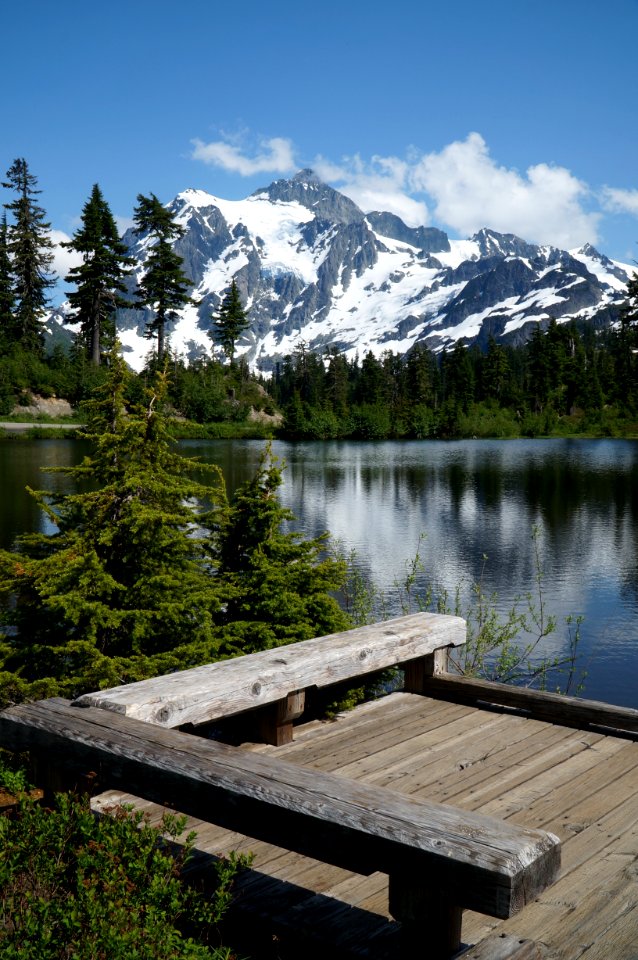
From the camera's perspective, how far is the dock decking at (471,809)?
10.7 ft

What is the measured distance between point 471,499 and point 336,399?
76238mm

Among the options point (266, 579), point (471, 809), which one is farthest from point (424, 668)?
point (266, 579)

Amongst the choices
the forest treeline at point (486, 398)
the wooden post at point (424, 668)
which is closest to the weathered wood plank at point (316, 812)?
the wooden post at point (424, 668)

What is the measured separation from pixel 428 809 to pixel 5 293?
3215 inches

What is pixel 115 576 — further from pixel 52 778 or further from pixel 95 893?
pixel 95 893

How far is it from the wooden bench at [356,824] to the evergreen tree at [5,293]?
257ft

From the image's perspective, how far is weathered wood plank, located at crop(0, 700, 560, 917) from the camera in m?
2.60

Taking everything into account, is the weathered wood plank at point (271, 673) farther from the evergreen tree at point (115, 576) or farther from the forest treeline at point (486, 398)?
the forest treeline at point (486, 398)

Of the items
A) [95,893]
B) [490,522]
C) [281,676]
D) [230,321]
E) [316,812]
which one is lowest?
[490,522]

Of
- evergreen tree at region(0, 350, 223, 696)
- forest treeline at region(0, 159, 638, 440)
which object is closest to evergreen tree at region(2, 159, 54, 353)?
forest treeline at region(0, 159, 638, 440)

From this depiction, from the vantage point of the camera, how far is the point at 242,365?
323 feet

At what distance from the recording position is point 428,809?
9.52 ft

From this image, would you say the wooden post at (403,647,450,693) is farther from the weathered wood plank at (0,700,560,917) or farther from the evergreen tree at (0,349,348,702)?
the weathered wood plank at (0,700,560,917)

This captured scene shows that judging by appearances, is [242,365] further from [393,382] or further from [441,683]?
[441,683]
